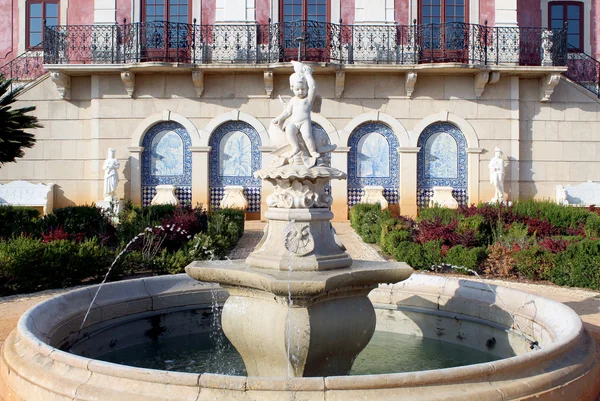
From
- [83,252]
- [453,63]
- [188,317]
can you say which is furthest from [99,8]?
[188,317]

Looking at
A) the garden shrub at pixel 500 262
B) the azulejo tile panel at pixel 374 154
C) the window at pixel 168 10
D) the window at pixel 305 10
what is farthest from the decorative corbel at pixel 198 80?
the garden shrub at pixel 500 262

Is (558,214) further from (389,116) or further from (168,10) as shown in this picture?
(168,10)

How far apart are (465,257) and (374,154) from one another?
29.0ft

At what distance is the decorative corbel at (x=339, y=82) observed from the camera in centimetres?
1867

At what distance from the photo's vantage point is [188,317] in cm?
742

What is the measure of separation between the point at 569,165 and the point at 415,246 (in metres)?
10.5

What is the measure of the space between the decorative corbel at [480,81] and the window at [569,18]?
411cm

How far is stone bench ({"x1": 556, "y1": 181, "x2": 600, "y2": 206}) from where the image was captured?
62.5 feet

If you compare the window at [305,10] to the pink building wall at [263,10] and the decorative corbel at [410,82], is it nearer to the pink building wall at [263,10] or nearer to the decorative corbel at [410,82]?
the pink building wall at [263,10]

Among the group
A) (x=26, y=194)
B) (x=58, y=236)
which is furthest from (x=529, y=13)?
(x=26, y=194)

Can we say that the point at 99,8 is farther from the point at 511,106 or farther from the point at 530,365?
the point at 530,365

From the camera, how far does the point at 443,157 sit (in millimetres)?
19688

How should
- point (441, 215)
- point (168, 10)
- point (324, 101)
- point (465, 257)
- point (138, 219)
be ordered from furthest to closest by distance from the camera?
point (168, 10), point (324, 101), point (441, 215), point (138, 219), point (465, 257)

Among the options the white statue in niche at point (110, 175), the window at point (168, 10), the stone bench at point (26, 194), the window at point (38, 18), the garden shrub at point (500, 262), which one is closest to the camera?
the garden shrub at point (500, 262)
